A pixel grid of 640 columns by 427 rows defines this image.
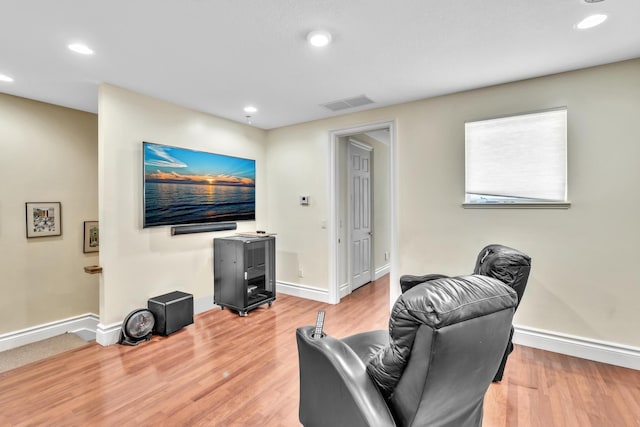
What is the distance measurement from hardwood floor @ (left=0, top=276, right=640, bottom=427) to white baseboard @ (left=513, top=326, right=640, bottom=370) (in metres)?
0.08

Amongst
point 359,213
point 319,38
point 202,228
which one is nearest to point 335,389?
point 319,38

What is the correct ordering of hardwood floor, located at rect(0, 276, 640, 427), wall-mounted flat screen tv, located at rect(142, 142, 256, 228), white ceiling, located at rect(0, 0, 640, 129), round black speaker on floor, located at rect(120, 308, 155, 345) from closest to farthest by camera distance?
white ceiling, located at rect(0, 0, 640, 129) < hardwood floor, located at rect(0, 276, 640, 427) < round black speaker on floor, located at rect(120, 308, 155, 345) < wall-mounted flat screen tv, located at rect(142, 142, 256, 228)

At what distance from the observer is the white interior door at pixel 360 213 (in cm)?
475

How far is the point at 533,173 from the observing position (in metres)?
2.90

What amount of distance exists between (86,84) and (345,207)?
10.7 ft

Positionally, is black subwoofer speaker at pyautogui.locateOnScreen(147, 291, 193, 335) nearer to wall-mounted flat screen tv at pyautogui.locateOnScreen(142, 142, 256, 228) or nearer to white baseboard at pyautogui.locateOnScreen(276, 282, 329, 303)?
wall-mounted flat screen tv at pyautogui.locateOnScreen(142, 142, 256, 228)

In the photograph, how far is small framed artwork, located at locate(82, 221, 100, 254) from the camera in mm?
3877

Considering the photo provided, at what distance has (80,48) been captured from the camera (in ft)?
7.62

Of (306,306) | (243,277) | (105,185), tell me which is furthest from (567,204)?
(105,185)

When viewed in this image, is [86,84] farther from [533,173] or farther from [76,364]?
[533,173]

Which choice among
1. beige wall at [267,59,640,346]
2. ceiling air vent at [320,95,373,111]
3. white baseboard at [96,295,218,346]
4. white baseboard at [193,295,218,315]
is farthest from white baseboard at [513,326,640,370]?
white baseboard at [96,295,218,346]

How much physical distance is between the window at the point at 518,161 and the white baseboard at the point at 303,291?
88.5 inches

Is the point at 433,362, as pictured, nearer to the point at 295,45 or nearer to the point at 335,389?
the point at 335,389

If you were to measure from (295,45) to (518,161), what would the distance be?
2.31 meters
